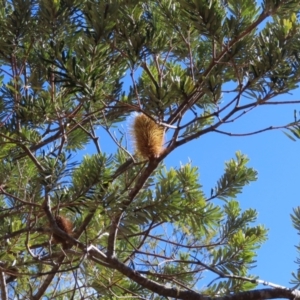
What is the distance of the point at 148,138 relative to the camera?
1010 millimetres

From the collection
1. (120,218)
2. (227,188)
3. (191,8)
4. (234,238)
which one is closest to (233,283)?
(234,238)

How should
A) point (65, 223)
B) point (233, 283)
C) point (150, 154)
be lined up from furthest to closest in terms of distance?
point (233, 283)
point (65, 223)
point (150, 154)

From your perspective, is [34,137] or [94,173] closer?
[94,173]

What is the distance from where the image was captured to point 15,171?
4.08 ft

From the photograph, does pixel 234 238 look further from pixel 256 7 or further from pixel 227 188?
pixel 256 7

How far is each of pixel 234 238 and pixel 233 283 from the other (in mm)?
106

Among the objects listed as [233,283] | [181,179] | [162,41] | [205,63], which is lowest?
[233,283]

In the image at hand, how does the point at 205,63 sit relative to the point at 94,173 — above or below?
above

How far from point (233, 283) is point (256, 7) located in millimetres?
686

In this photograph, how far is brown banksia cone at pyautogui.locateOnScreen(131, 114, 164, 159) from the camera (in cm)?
101

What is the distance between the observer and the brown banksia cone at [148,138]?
3.31ft

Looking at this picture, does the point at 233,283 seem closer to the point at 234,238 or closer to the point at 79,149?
the point at 234,238

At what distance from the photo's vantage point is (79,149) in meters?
1.55

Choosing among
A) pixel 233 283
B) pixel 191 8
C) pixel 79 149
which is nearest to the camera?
pixel 191 8
